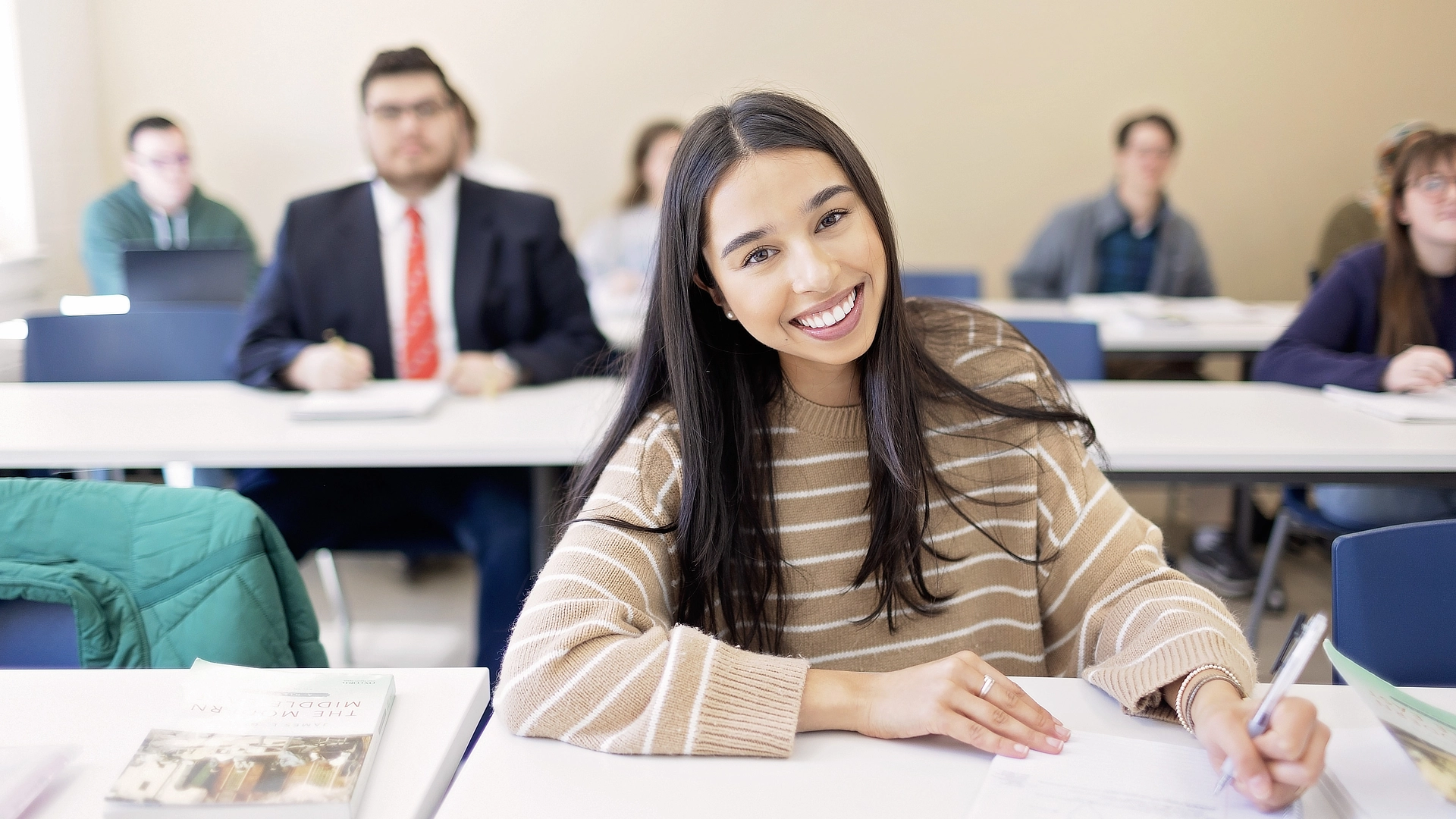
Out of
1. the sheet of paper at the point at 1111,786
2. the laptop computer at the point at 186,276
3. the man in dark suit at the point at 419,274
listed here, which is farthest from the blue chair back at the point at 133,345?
the sheet of paper at the point at 1111,786

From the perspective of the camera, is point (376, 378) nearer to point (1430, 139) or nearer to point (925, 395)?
point (925, 395)

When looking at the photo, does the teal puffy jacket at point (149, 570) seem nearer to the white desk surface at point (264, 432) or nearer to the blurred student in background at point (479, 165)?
the white desk surface at point (264, 432)

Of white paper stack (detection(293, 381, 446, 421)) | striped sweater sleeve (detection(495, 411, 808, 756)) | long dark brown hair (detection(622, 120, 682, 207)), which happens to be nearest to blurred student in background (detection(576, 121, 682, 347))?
long dark brown hair (detection(622, 120, 682, 207))

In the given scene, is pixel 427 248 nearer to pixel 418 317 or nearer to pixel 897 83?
pixel 418 317

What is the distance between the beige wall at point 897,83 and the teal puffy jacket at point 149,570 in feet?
13.1

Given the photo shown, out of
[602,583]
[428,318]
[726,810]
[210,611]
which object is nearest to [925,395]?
[602,583]

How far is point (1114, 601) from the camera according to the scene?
1.17 m

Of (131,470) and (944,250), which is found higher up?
(944,250)

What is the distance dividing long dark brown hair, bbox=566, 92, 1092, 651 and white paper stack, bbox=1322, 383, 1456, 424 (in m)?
1.17

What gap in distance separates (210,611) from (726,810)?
69 cm

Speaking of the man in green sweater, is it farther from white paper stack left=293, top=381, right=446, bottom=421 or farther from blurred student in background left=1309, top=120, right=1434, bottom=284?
blurred student in background left=1309, top=120, right=1434, bottom=284

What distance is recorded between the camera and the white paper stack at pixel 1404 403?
2059 mm

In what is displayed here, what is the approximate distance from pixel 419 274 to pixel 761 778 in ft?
6.51

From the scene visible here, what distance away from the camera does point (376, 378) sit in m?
2.64
